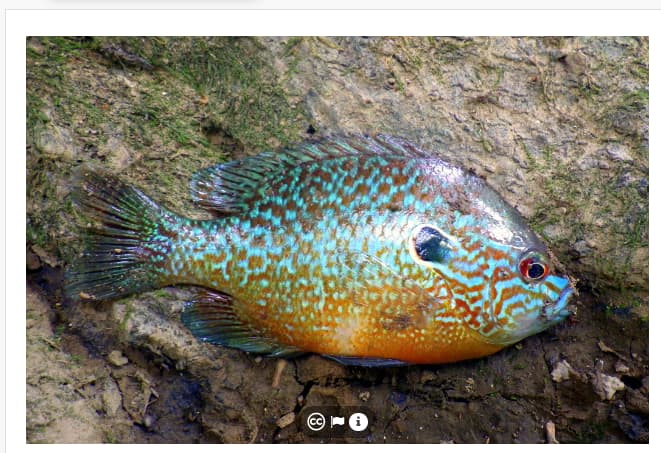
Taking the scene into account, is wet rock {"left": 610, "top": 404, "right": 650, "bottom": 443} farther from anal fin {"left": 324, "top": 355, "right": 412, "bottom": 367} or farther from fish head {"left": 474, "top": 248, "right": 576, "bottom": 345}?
anal fin {"left": 324, "top": 355, "right": 412, "bottom": 367}

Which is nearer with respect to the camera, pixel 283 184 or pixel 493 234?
pixel 493 234

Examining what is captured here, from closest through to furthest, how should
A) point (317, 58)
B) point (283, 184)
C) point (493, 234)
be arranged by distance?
point (493, 234), point (283, 184), point (317, 58)

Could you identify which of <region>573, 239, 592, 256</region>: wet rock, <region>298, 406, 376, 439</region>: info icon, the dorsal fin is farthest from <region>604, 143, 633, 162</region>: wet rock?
<region>298, 406, 376, 439</region>: info icon

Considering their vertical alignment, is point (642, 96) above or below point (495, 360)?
above

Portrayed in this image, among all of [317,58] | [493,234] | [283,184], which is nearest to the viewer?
[493,234]

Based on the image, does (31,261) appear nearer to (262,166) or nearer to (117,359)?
(117,359)
